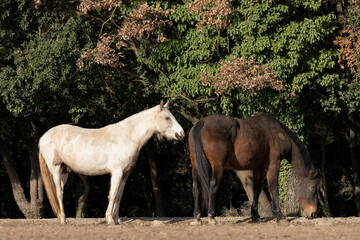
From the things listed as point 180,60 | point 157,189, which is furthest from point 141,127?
point 157,189

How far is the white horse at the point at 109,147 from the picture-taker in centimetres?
1220

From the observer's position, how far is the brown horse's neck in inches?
514

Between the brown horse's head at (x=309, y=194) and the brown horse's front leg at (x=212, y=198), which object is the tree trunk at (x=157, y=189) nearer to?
the brown horse's head at (x=309, y=194)

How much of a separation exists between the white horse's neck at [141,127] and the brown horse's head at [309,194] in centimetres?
360

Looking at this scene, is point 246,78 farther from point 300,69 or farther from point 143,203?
point 143,203

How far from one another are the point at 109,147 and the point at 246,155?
291 centimetres

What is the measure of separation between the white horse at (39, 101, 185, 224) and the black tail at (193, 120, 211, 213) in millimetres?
320

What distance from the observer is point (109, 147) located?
12297 millimetres

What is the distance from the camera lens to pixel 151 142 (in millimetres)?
22953

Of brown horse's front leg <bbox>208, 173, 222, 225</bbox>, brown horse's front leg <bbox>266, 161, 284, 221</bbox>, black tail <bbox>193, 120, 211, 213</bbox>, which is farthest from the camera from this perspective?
brown horse's front leg <bbox>266, 161, 284, 221</bbox>

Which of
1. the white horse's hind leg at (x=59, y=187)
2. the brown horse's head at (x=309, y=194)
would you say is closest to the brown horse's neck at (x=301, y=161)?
the brown horse's head at (x=309, y=194)

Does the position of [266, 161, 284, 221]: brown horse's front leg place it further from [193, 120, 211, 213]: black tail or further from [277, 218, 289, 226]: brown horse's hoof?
[193, 120, 211, 213]: black tail

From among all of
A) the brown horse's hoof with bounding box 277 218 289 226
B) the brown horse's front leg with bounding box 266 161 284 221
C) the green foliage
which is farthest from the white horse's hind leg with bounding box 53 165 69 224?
the green foliage

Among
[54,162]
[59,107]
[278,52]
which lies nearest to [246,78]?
[278,52]
